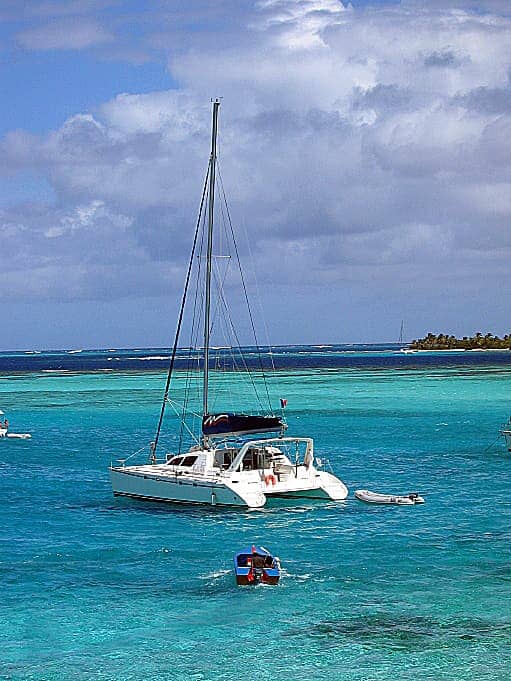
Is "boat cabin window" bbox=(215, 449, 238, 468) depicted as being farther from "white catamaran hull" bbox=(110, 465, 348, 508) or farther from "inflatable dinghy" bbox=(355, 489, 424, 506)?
"inflatable dinghy" bbox=(355, 489, 424, 506)

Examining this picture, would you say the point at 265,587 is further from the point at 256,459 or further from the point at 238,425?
the point at 238,425

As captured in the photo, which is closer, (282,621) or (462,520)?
(282,621)

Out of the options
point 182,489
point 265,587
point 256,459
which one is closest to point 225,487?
point 182,489

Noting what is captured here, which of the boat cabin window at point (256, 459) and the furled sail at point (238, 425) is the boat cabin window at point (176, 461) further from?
the boat cabin window at point (256, 459)

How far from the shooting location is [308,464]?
38.7 metres

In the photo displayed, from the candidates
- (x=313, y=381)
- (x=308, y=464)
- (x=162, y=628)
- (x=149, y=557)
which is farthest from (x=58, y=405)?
(x=162, y=628)

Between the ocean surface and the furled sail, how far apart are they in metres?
3.50

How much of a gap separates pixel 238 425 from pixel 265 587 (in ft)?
45.9

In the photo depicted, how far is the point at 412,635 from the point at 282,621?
10.4ft

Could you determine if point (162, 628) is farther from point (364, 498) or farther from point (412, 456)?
point (412, 456)

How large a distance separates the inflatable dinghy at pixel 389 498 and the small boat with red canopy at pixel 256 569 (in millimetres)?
11772

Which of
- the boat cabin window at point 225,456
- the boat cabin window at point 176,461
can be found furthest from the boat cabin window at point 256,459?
the boat cabin window at point 176,461

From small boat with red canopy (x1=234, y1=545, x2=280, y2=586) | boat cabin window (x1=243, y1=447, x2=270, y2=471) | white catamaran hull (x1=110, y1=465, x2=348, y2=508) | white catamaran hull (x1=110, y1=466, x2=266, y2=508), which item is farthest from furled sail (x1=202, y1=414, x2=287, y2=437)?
small boat with red canopy (x1=234, y1=545, x2=280, y2=586)

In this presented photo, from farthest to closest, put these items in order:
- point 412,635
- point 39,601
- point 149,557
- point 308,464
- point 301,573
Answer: point 308,464 < point 149,557 < point 301,573 < point 39,601 < point 412,635
